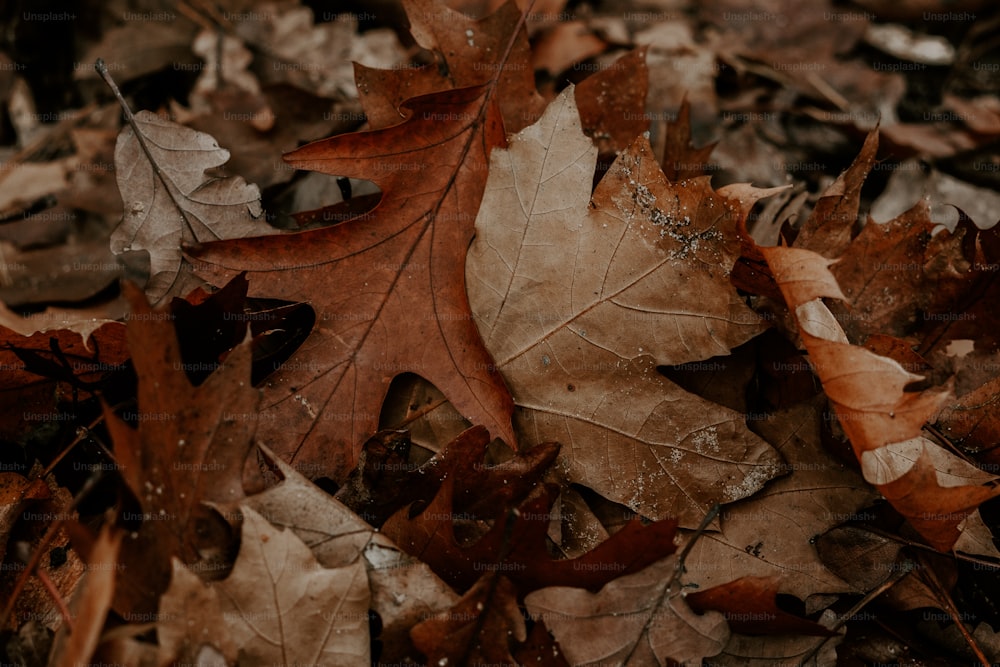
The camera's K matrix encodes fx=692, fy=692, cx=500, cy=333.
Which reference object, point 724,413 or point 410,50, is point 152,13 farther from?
point 724,413

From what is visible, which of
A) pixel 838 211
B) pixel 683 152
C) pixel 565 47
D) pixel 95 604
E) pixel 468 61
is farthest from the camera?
pixel 565 47

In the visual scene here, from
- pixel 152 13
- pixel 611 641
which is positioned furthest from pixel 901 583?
pixel 152 13

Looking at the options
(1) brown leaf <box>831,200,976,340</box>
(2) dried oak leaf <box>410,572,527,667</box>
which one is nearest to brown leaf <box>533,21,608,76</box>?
(1) brown leaf <box>831,200,976,340</box>

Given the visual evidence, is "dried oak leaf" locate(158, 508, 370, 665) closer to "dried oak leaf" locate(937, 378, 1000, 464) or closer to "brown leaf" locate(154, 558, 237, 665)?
"brown leaf" locate(154, 558, 237, 665)

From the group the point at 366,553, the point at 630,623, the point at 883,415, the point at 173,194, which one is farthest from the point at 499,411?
the point at 173,194

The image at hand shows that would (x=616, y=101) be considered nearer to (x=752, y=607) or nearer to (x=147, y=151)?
(x=147, y=151)

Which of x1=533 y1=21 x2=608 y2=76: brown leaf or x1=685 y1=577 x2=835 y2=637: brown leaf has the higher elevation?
x1=533 y1=21 x2=608 y2=76: brown leaf

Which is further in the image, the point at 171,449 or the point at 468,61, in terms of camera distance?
the point at 468,61
